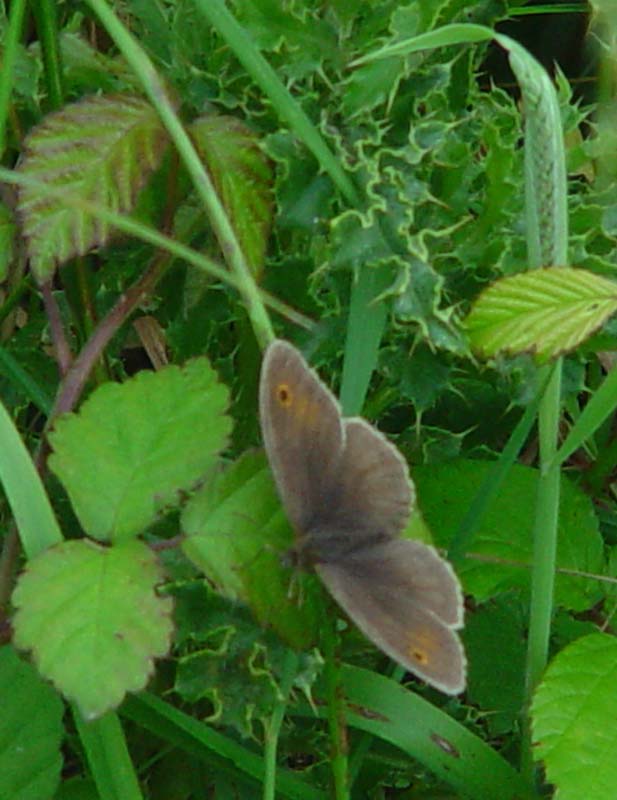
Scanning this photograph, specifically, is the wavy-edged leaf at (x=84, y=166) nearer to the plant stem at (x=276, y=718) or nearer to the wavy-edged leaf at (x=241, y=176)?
the wavy-edged leaf at (x=241, y=176)

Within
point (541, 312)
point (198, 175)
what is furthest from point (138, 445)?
point (541, 312)

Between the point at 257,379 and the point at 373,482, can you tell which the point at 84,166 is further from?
the point at 373,482

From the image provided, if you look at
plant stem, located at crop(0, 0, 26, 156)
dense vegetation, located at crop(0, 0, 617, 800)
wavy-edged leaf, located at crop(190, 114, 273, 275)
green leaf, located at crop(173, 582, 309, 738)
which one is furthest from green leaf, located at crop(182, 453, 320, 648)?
plant stem, located at crop(0, 0, 26, 156)

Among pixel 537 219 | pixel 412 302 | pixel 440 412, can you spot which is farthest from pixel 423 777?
pixel 537 219

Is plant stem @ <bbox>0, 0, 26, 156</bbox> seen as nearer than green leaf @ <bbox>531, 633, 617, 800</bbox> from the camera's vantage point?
No

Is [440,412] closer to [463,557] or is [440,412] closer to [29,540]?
[463,557]

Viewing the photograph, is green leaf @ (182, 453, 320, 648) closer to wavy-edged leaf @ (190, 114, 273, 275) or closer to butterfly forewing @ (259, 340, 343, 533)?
butterfly forewing @ (259, 340, 343, 533)
